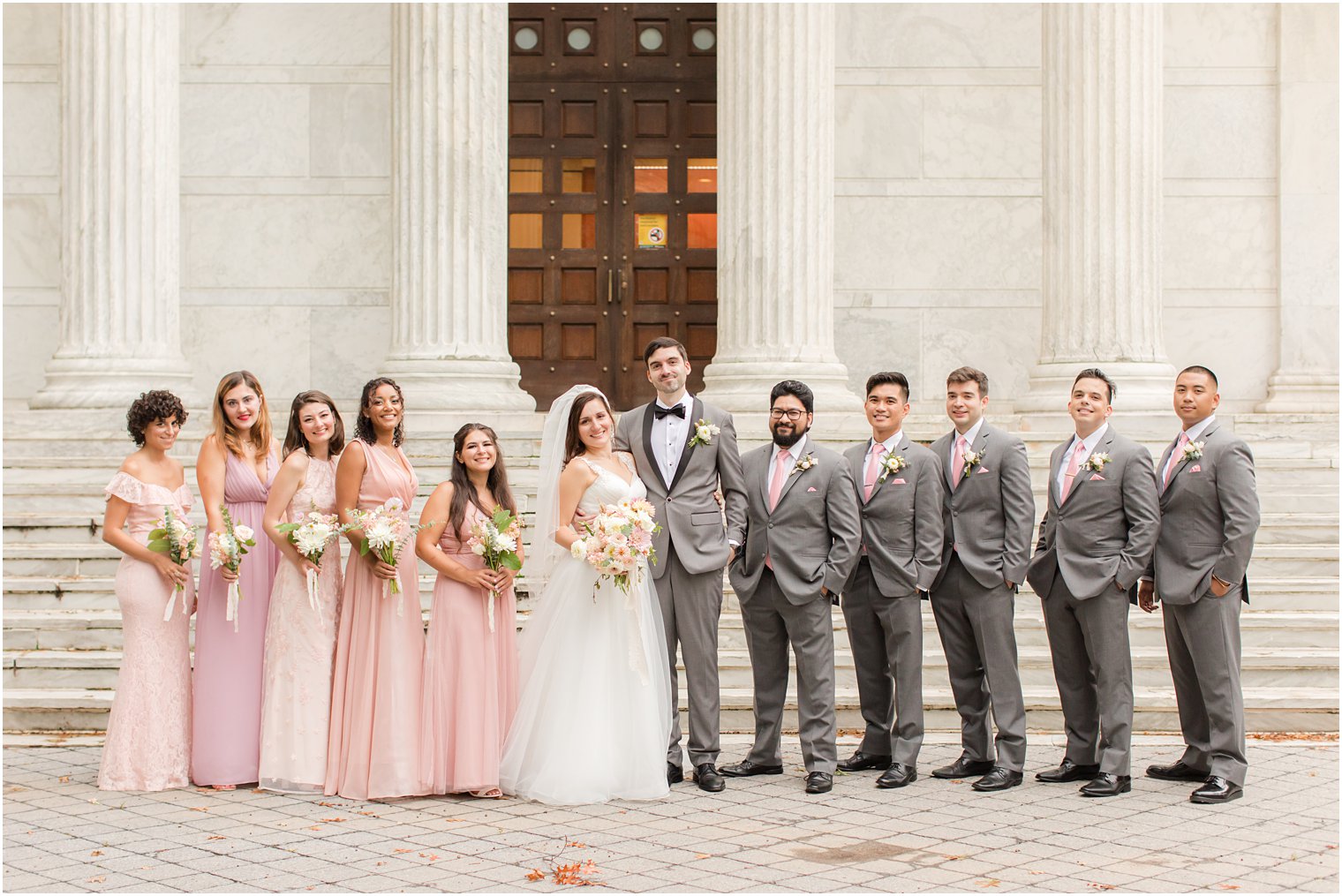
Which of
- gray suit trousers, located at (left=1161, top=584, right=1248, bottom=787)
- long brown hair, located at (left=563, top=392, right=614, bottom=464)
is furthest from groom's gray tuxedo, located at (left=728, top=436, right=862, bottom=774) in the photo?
gray suit trousers, located at (left=1161, top=584, right=1248, bottom=787)

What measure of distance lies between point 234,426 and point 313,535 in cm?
93

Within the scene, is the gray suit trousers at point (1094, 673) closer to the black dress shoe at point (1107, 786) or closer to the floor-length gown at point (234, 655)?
the black dress shoe at point (1107, 786)

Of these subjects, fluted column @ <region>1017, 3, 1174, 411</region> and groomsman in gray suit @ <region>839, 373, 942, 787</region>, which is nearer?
groomsman in gray suit @ <region>839, 373, 942, 787</region>

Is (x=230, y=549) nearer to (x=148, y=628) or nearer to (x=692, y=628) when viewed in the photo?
(x=148, y=628)

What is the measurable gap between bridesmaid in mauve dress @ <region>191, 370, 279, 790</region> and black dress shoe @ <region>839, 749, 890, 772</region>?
3162 millimetres

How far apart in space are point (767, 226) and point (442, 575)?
6176 mm

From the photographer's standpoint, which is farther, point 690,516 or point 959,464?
point 959,464

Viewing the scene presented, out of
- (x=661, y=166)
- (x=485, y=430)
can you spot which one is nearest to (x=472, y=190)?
(x=661, y=166)

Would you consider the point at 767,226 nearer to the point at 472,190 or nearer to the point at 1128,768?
the point at 472,190

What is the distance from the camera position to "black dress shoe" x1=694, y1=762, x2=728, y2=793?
824 centimetres

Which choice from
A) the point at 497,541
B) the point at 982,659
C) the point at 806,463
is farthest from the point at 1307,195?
the point at 497,541

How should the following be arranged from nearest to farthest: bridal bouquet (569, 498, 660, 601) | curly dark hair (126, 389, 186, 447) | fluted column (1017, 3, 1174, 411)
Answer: bridal bouquet (569, 498, 660, 601)
curly dark hair (126, 389, 186, 447)
fluted column (1017, 3, 1174, 411)

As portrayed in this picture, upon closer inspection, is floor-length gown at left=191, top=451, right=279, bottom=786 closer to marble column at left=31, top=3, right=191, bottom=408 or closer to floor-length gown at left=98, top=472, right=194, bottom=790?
floor-length gown at left=98, top=472, right=194, bottom=790

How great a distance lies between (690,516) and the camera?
8.50 meters
